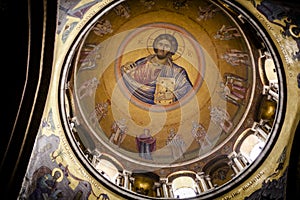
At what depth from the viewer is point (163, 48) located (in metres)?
15.3

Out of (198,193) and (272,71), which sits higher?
(272,71)

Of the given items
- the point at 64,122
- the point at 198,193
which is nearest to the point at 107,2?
the point at 64,122

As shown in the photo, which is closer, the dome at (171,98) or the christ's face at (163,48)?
the dome at (171,98)

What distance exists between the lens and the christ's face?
49.9 feet

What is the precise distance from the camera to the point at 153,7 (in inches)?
516

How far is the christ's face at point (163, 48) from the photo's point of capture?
15.2m

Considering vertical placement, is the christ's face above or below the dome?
above

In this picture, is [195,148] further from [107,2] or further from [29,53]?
[29,53]

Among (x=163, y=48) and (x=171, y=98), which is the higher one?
(x=163, y=48)

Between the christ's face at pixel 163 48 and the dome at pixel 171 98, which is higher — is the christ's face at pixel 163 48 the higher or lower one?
the higher one

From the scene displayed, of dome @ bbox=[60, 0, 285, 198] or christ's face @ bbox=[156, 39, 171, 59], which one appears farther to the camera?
christ's face @ bbox=[156, 39, 171, 59]

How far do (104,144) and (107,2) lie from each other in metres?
5.73

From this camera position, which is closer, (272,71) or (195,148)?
(272,71)

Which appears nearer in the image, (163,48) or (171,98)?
(163,48)
